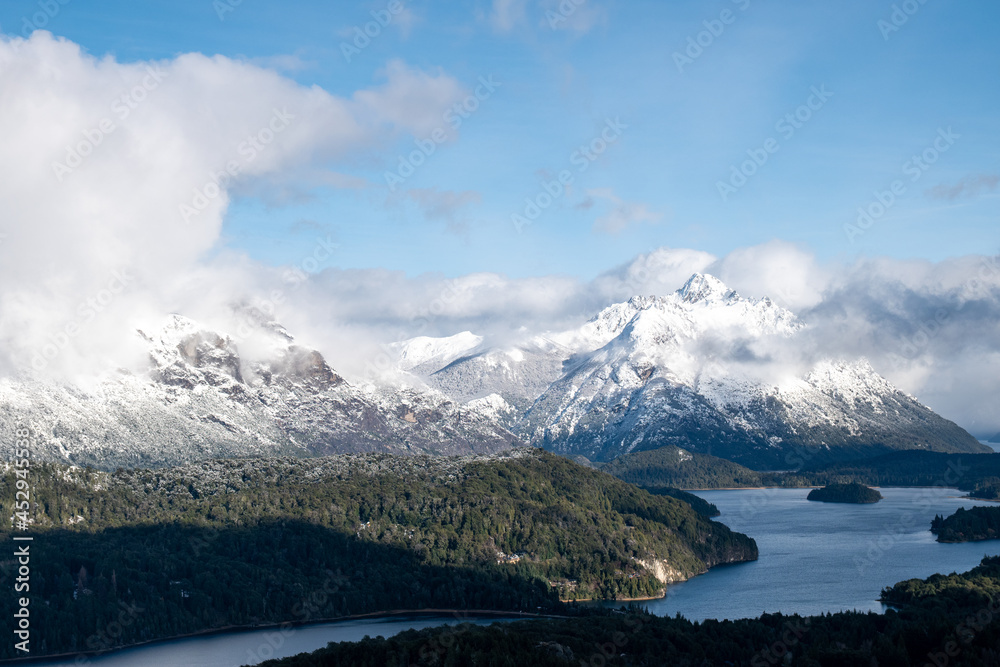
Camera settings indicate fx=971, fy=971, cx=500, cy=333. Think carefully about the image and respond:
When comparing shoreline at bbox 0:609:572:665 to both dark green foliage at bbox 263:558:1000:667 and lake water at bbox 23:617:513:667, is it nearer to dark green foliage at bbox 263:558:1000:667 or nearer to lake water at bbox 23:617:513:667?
lake water at bbox 23:617:513:667

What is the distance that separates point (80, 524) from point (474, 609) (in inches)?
3256

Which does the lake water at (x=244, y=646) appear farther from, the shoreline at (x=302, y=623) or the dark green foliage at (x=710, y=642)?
the dark green foliage at (x=710, y=642)

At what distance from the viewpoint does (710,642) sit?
132 metres

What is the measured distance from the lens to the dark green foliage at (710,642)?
113 m

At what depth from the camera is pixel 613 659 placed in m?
121

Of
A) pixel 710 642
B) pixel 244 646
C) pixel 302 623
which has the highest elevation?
pixel 302 623

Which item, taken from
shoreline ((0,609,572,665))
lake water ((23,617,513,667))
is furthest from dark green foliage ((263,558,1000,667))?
shoreline ((0,609,572,665))

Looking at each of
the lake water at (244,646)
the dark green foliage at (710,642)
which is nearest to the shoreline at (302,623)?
the lake water at (244,646)

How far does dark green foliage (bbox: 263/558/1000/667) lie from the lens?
370 feet

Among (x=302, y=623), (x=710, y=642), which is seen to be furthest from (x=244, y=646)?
(x=710, y=642)

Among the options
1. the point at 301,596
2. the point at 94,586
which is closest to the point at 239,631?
the point at 301,596

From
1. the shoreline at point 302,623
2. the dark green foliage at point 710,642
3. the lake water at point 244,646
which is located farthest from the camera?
the shoreline at point 302,623

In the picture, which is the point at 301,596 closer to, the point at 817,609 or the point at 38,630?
the point at 38,630

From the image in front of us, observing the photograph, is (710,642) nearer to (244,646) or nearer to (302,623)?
(244,646)
